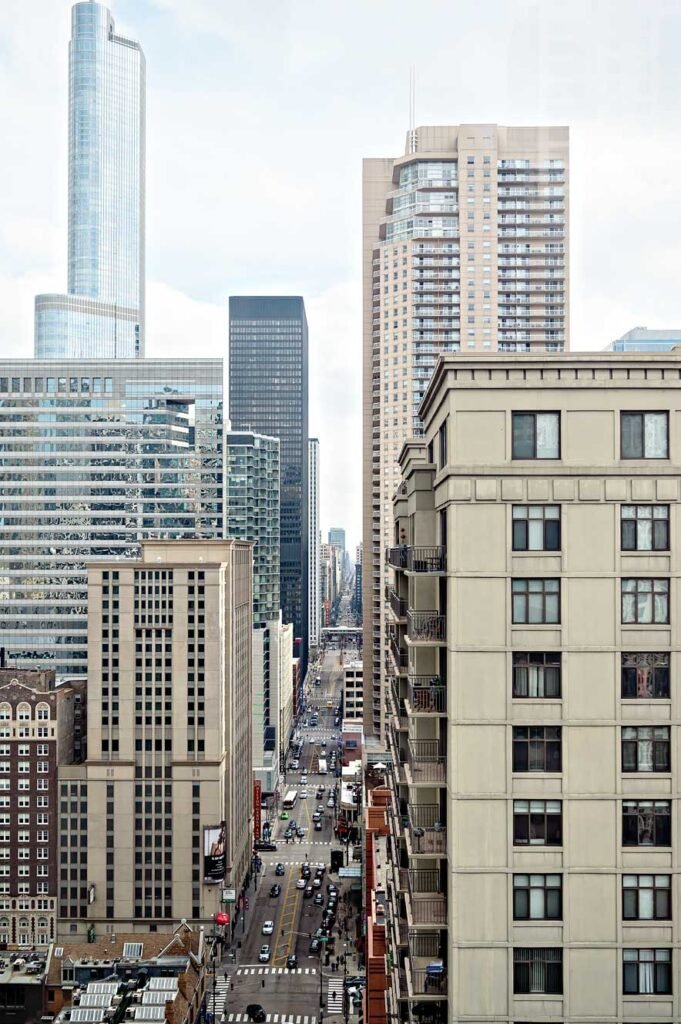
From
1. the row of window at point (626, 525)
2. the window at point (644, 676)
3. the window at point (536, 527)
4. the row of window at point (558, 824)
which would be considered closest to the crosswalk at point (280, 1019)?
the row of window at point (558, 824)

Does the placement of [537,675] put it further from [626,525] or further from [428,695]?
[626,525]

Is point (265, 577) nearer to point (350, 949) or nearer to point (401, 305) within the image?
point (401, 305)

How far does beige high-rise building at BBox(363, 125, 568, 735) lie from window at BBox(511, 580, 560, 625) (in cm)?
10746

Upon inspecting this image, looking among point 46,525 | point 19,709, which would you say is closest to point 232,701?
point 19,709

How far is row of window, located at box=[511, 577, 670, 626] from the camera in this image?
2056 centimetres

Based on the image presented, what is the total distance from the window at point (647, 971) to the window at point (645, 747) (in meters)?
4.18

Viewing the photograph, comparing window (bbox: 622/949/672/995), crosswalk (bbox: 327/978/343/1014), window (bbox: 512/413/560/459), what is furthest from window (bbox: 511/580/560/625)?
crosswalk (bbox: 327/978/343/1014)

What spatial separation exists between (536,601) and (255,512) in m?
152

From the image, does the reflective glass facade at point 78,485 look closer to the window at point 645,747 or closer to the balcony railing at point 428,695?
the balcony railing at point 428,695

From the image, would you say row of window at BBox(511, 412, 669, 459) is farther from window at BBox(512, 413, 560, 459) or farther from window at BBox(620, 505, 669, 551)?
window at BBox(620, 505, 669, 551)

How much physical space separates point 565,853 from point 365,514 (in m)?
130

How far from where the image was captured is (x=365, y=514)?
150 metres

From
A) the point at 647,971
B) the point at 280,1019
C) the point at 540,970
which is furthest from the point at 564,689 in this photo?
the point at 280,1019

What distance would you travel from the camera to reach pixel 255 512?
17112 cm
